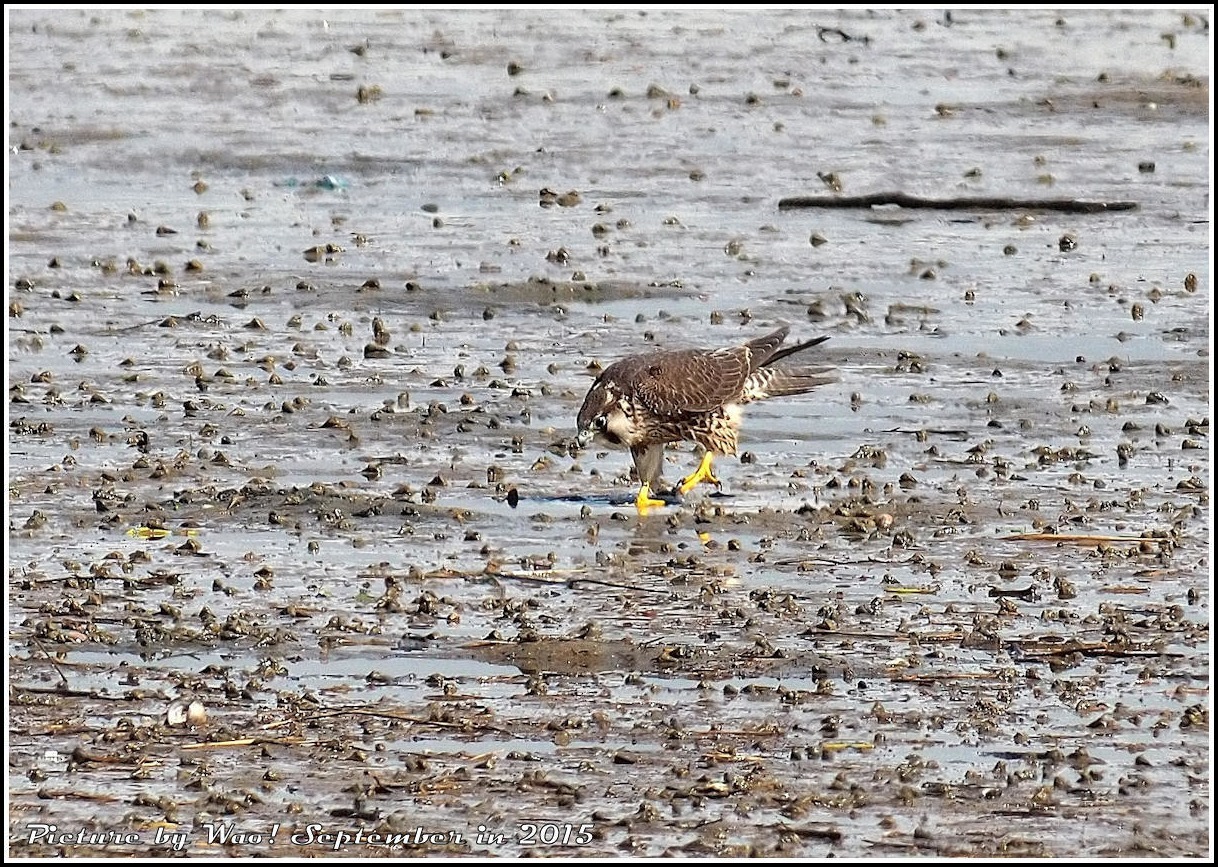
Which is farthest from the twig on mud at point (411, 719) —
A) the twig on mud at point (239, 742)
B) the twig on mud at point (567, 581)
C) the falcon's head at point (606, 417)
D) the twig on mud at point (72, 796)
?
the falcon's head at point (606, 417)

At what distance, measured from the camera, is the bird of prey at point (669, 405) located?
30.6 feet

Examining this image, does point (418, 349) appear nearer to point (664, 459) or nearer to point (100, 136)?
point (664, 459)

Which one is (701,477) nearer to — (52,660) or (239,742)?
(52,660)

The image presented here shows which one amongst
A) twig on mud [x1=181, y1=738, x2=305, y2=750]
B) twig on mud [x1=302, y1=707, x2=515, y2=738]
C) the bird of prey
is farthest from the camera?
the bird of prey

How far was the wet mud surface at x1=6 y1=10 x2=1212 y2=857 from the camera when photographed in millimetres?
6379

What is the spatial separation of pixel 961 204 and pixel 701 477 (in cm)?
587

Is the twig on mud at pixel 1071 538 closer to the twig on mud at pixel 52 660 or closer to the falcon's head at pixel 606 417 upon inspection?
the falcon's head at pixel 606 417

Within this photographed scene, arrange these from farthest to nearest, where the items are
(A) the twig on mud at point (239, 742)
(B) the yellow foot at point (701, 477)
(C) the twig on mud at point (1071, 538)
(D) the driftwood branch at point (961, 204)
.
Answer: (D) the driftwood branch at point (961, 204), (B) the yellow foot at point (701, 477), (C) the twig on mud at point (1071, 538), (A) the twig on mud at point (239, 742)

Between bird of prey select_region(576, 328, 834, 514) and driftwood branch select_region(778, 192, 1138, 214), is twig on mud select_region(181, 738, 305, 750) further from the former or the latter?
driftwood branch select_region(778, 192, 1138, 214)

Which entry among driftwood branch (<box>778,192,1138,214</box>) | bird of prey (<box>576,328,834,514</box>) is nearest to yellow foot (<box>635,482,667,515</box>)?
bird of prey (<box>576,328,834,514</box>)

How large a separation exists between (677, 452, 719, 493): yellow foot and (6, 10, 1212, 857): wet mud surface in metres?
0.07

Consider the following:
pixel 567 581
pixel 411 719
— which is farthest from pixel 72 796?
pixel 567 581

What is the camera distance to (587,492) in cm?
944

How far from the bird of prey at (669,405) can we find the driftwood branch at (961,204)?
5037 mm
